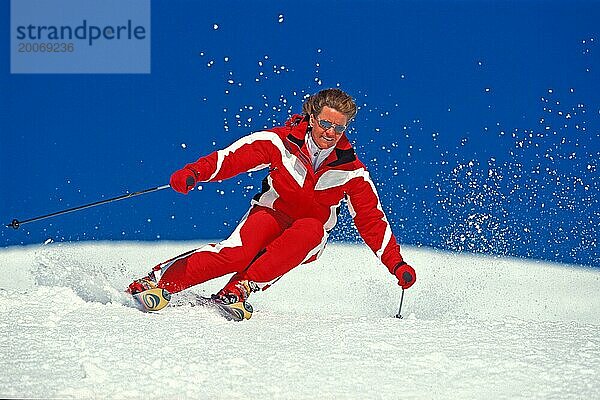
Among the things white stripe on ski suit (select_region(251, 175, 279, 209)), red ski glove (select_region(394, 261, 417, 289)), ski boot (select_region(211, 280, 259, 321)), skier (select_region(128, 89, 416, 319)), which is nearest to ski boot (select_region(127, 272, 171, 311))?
skier (select_region(128, 89, 416, 319))

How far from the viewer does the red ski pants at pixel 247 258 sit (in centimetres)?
266

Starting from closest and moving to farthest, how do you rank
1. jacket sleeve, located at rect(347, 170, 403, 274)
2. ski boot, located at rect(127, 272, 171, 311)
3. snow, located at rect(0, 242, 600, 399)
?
snow, located at rect(0, 242, 600, 399)
ski boot, located at rect(127, 272, 171, 311)
jacket sleeve, located at rect(347, 170, 403, 274)

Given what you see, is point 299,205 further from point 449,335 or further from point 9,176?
point 9,176

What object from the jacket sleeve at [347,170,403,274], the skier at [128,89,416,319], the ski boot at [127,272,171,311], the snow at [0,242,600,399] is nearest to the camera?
the snow at [0,242,600,399]

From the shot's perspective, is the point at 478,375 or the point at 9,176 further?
the point at 9,176

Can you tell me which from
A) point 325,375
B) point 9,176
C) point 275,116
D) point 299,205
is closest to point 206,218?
point 275,116

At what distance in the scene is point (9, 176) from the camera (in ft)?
13.0

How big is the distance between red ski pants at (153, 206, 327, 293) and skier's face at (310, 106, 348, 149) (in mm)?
250

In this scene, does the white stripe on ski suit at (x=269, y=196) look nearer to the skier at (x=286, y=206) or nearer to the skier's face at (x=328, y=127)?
the skier at (x=286, y=206)

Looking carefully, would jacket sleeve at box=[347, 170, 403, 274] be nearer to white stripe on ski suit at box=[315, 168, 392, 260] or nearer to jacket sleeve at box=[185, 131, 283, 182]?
white stripe on ski suit at box=[315, 168, 392, 260]

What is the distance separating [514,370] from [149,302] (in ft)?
3.51

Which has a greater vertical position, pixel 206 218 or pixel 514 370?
Answer: pixel 206 218

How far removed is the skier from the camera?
2662 millimetres

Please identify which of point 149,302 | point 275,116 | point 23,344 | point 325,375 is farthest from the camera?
point 275,116
